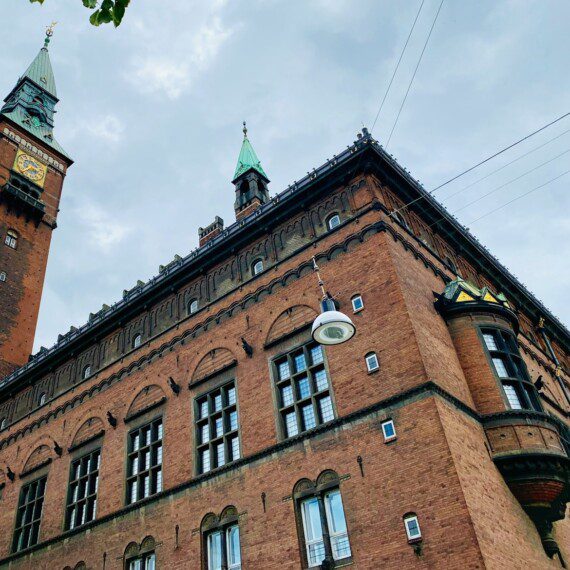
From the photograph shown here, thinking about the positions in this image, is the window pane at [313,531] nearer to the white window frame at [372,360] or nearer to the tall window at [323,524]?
the tall window at [323,524]

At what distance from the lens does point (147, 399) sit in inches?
982

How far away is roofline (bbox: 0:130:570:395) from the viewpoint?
23047mm

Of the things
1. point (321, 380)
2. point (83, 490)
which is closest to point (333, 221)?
point (321, 380)

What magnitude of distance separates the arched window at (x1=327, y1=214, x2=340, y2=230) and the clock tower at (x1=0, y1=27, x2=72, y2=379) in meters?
25.6

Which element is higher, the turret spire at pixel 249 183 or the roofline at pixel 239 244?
the turret spire at pixel 249 183

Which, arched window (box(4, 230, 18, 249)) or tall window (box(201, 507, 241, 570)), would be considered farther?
arched window (box(4, 230, 18, 249))

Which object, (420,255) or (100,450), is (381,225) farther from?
(100,450)

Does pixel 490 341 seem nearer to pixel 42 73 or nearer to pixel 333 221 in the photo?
pixel 333 221

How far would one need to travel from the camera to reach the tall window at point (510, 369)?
1925 cm

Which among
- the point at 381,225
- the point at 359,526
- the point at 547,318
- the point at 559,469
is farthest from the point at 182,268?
the point at 547,318

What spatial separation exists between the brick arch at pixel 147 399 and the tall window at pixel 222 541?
5.97m

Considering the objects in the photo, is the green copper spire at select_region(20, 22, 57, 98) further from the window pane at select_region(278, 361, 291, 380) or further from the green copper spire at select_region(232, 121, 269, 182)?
the window pane at select_region(278, 361, 291, 380)

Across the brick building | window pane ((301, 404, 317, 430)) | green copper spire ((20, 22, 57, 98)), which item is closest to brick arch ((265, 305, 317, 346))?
the brick building

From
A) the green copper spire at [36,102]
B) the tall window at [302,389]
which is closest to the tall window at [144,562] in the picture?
the tall window at [302,389]
